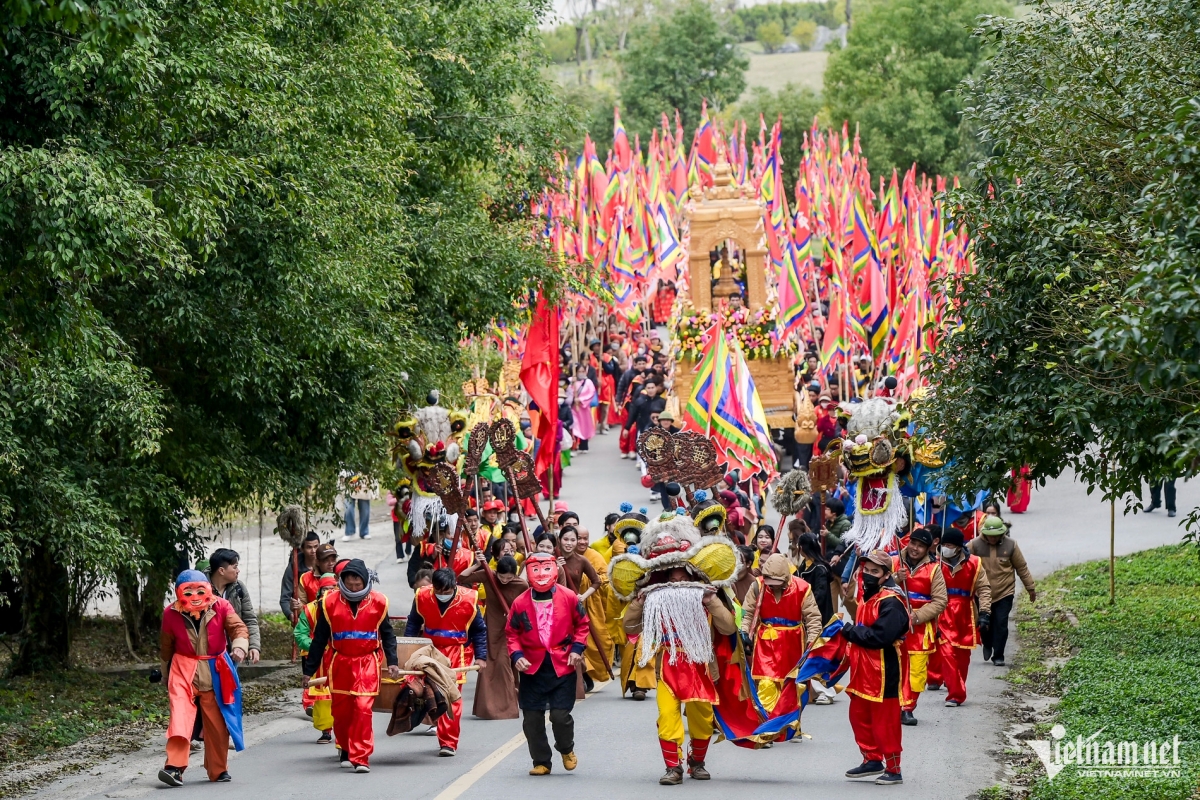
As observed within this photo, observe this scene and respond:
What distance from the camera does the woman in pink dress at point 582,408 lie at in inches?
1229

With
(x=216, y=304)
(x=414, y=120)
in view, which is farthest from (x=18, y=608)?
(x=414, y=120)

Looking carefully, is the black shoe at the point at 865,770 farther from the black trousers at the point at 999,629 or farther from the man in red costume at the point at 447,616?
the black trousers at the point at 999,629

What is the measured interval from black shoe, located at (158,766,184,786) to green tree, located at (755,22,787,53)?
138209 millimetres

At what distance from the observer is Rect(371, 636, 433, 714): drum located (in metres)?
11.5

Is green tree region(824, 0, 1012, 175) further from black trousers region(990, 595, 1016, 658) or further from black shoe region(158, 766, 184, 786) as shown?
black shoe region(158, 766, 184, 786)

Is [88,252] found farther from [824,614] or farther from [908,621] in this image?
[824,614]

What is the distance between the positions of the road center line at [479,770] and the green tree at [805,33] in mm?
138630

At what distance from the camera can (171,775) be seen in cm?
1061

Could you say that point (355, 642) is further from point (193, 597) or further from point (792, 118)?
point (792, 118)

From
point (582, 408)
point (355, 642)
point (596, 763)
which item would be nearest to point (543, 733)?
point (596, 763)

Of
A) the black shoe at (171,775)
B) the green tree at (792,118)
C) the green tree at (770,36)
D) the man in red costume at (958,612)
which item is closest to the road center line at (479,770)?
the black shoe at (171,775)

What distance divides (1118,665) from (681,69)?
207ft

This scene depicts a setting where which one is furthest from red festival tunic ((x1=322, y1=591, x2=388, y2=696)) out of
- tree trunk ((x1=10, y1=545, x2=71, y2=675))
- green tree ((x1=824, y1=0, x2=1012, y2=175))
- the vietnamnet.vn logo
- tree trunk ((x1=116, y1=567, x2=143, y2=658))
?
green tree ((x1=824, y1=0, x2=1012, y2=175))

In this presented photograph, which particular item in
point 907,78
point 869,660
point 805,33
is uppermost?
point 805,33
